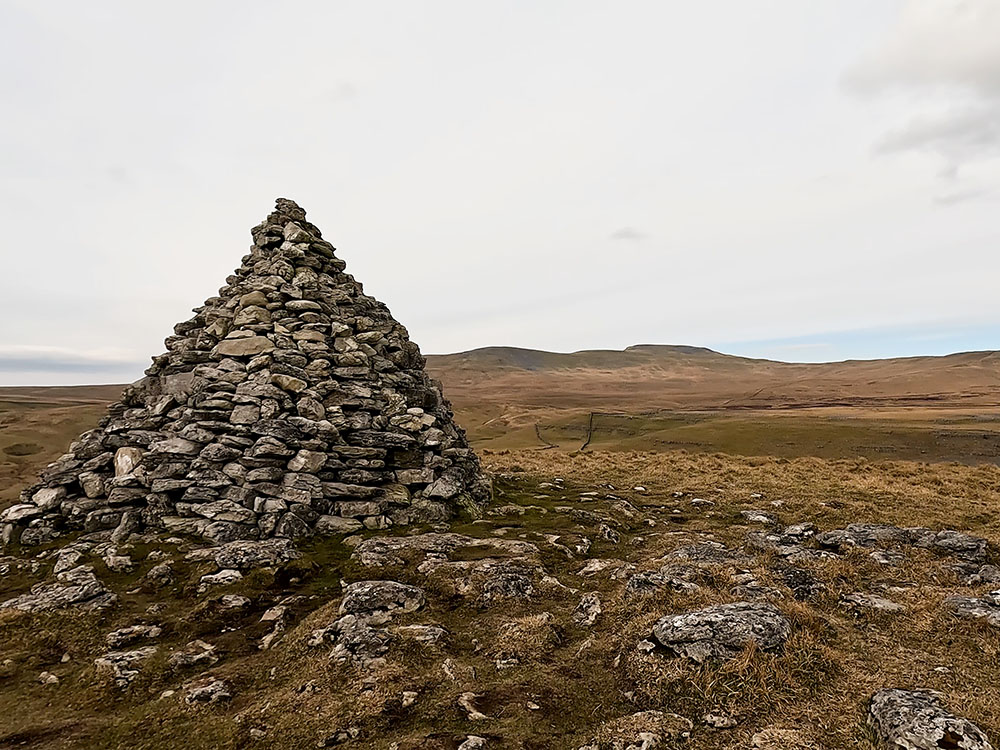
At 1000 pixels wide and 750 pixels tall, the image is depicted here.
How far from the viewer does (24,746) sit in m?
7.28

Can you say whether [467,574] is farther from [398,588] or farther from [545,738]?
[545,738]

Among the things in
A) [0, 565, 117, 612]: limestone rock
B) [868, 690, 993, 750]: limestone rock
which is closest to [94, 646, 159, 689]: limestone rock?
[0, 565, 117, 612]: limestone rock

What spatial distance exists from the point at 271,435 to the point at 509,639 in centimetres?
998

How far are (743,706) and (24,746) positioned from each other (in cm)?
984

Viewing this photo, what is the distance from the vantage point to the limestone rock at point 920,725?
628 cm

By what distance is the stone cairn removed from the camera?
1532cm

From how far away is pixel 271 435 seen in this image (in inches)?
636

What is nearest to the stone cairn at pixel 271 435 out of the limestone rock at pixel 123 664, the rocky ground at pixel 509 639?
the rocky ground at pixel 509 639

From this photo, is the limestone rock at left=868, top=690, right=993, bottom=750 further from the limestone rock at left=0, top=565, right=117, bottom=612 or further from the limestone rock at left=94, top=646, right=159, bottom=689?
the limestone rock at left=0, top=565, right=117, bottom=612

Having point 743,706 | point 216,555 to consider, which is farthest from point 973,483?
point 216,555

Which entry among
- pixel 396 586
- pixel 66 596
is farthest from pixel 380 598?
pixel 66 596

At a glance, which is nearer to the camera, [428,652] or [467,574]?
[428,652]

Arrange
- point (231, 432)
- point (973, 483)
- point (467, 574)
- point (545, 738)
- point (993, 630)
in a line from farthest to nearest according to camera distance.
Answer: point (973, 483) < point (231, 432) < point (467, 574) < point (993, 630) < point (545, 738)

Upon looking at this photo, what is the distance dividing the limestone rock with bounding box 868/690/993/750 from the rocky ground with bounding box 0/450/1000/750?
28mm
